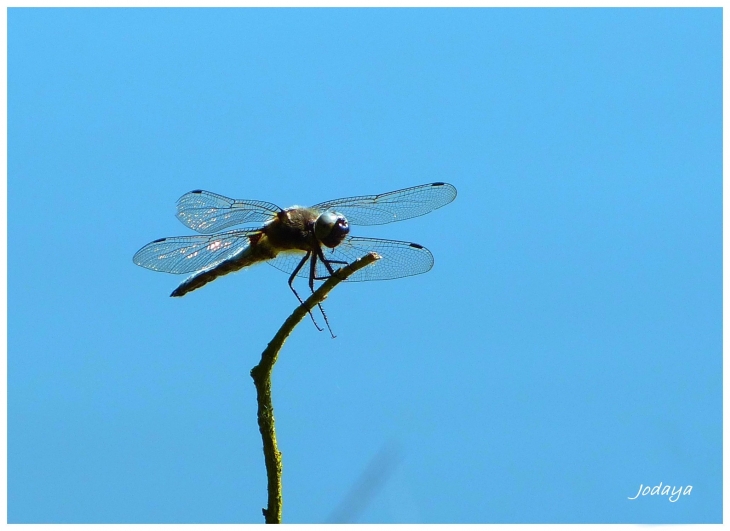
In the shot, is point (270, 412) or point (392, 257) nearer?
point (270, 412)

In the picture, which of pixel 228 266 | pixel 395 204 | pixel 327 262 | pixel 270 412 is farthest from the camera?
pixel 395 204

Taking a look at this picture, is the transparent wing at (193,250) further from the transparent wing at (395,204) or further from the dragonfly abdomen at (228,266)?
the transparent wing at (395,204)

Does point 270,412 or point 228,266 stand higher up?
point 270,412

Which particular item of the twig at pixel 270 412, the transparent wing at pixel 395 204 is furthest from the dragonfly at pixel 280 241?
the twig at pixel 270 412

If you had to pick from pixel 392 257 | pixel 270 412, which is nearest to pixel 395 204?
pixel 392 257

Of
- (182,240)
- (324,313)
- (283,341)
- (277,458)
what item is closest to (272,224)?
(182,240)

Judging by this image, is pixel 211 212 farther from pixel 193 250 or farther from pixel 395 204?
pixel 395 204

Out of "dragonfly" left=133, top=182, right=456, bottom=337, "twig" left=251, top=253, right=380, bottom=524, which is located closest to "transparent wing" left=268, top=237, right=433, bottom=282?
"dragonfly" left=133, top=182, right=456, bottom=337

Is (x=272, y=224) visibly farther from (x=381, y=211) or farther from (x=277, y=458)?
(x=277, y=458)

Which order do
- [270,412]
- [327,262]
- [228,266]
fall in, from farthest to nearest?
[228,266] < [327,262] < [270,412]
